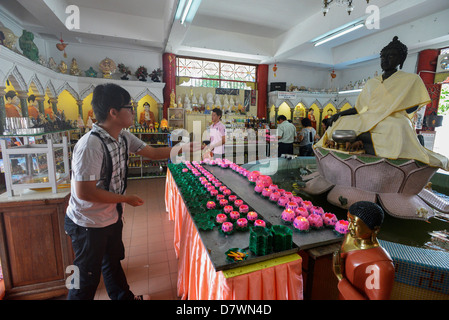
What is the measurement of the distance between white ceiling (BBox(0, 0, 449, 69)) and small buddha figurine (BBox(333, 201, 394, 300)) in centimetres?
432

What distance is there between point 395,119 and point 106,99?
273 centimetres

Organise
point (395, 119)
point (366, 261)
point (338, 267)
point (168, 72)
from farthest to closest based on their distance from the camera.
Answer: point (168, 72)
point (395, 119)
point (338, 267)
point (366, 261)

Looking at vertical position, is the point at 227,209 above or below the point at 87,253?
above

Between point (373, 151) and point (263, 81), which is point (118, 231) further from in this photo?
point (263, 81)

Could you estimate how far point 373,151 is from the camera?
241 centimetres

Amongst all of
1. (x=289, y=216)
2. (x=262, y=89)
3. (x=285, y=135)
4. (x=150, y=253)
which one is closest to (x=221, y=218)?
(x=289, y=216)

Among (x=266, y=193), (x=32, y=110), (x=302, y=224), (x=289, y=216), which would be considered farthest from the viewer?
(x=32, y=110)

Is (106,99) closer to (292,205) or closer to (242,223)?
(242,223)

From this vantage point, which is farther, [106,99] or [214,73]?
[214,73]

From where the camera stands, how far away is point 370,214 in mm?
906

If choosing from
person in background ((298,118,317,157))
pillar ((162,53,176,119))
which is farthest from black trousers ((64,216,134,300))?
pillar ((162,53,176,119))

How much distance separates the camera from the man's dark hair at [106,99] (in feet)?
4.61

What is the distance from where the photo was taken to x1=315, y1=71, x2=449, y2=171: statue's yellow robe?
223 centimetres

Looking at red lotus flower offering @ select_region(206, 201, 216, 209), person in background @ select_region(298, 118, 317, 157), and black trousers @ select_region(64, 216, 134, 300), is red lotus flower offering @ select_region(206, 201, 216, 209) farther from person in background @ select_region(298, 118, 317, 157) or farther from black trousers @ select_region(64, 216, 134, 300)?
person in background @ select_region(298, 118, 317, 157)
